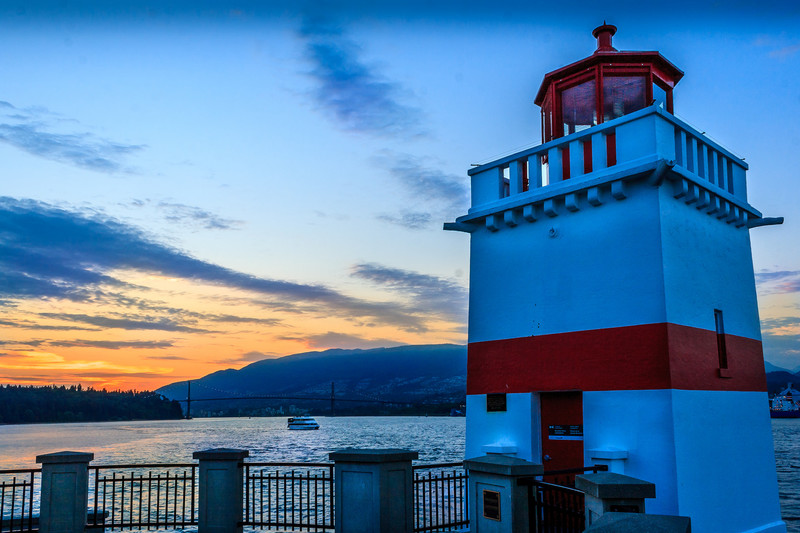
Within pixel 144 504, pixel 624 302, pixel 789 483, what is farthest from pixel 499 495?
pixel 789 483

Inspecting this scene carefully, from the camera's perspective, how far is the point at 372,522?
31.4 ft

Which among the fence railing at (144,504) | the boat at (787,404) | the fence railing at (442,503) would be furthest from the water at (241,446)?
the boat at (787,404)

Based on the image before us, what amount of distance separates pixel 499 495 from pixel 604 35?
9.33 metres

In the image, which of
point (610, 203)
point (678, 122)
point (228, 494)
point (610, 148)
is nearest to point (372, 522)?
point (228, 494)

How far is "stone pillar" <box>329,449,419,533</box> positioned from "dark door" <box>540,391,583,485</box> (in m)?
3.44

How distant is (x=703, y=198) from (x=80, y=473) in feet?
40.4

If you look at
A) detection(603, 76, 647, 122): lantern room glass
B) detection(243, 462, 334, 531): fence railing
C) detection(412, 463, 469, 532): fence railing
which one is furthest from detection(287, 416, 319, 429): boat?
detection(603, 76, 647, 122): lantern room glass

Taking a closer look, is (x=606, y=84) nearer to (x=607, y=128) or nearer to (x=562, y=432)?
(x=607, y=128)

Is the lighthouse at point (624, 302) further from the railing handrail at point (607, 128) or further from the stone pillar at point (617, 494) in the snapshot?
the stone pillar at point (617, 494)

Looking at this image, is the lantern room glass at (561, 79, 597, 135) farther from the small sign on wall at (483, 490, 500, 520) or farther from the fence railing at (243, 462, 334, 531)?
the fence railing at (243, 462, 334, 531)

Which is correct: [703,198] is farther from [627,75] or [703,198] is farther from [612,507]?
[612,507]

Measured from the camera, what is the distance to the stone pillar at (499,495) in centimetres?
820

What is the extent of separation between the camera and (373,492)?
9594 mm

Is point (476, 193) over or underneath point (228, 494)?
over
